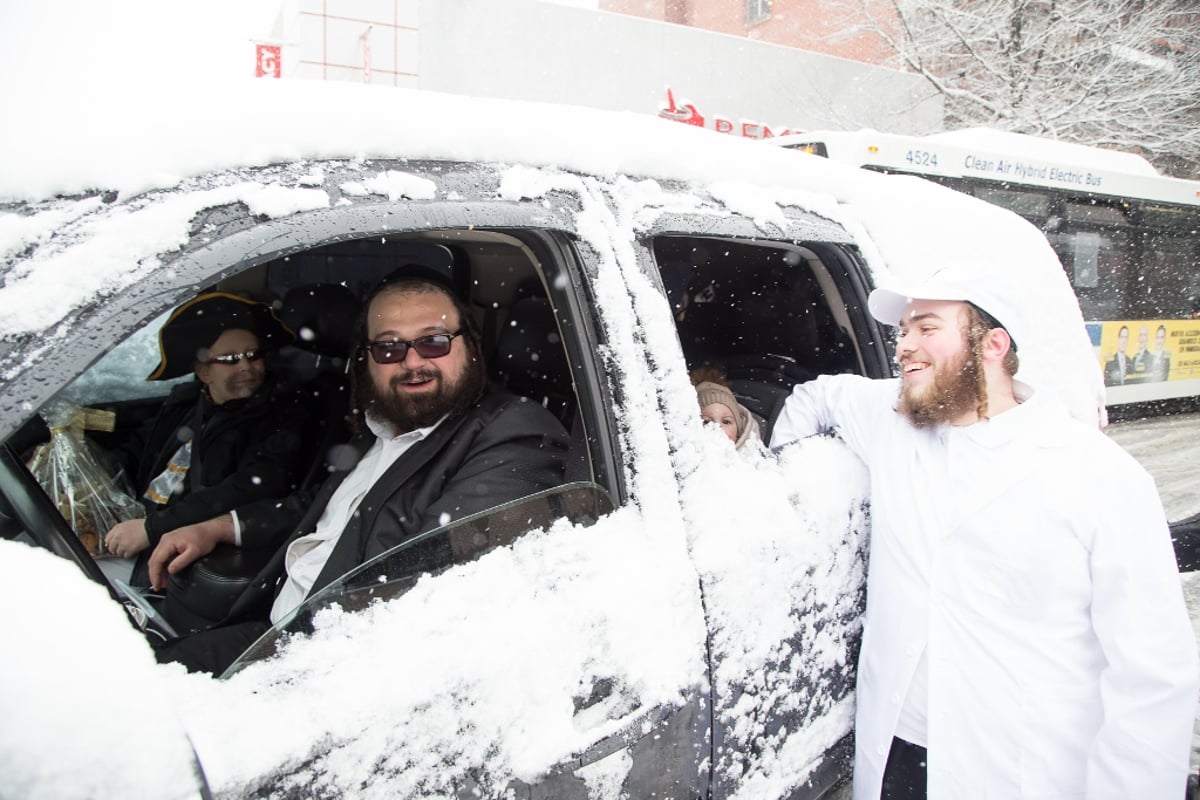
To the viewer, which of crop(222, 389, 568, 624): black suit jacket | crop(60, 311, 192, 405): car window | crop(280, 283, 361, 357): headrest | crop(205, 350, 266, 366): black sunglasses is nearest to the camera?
crop(222, 389, 568, 624): black suit jacket

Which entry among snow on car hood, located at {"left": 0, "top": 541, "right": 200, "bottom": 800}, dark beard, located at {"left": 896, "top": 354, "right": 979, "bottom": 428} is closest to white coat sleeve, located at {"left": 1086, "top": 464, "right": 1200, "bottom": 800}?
dark beard, located at {"left": 896, "top": 354, "right": 979, "bottom": 428}

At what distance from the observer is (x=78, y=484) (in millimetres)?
2539

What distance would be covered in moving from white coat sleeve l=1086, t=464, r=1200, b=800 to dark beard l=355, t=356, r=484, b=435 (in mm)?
1505

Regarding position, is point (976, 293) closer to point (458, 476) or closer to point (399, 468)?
point (458, 476)

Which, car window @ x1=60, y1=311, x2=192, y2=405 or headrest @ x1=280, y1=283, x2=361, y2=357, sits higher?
headrest @ x1=280, y1=283, x2=361, y2=357

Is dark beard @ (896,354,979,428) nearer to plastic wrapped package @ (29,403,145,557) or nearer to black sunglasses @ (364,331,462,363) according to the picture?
black sunglasses @ (364,331,462,363)

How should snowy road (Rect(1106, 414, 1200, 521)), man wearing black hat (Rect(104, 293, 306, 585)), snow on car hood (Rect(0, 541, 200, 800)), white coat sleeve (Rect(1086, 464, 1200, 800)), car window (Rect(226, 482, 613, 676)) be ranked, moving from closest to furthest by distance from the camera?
snow on car hood (Rect(0, 541, 200, 800)), car window (Rect(226, 482, 613, 676)), white coat sleeve (Rect(1086, 464, 1200, 800)), man wearing black hat (Rect(104, 293, 306, 585)), snowy road (Rect(1106, 414, 1200, 521))

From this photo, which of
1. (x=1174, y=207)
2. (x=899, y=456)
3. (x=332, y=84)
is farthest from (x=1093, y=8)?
(x=332, y=84)

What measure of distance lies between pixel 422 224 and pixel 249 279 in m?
2.19

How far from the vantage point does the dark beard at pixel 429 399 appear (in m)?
1.98

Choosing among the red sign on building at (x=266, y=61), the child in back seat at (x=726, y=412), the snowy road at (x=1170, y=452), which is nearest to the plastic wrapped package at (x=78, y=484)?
the child in back seat at (x=726, y=412)

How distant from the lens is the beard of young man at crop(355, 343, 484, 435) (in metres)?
1.98

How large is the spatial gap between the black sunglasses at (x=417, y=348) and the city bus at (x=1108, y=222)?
235 inches

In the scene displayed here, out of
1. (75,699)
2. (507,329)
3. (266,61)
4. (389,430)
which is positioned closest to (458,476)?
(389,430)
